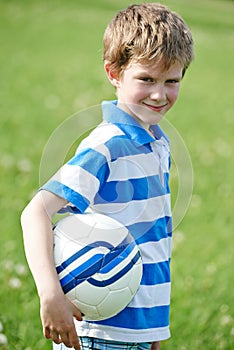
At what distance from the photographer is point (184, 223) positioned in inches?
238

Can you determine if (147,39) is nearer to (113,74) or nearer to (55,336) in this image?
(113,74)

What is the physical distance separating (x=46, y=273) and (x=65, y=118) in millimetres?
6571

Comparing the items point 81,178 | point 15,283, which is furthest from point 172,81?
point 15,283

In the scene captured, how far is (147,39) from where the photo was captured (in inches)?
105

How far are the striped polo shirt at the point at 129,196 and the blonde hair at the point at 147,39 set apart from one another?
0.65ft

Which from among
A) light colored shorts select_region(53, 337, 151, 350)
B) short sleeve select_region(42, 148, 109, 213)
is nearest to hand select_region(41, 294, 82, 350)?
light colored shorts select_region(53, 337, 151, 350)

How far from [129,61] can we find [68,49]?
41.8ft

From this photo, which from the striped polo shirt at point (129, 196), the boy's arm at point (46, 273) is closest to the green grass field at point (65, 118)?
the striped polo shirt at point (129, 196)

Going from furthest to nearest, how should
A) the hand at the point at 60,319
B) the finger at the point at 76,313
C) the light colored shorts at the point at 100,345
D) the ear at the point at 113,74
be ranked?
the ear at the point at 113,74 → the light colored shorts at the point at 100,345 → the finger at the point at 76,313 → the hand at the point at 60,319

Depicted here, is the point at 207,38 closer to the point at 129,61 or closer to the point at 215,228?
the point at 215,228

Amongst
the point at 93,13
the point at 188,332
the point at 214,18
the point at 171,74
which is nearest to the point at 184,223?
the point at 188,332

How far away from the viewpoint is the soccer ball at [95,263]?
2.44 m

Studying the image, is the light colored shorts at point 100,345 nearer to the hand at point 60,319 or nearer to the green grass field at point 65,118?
the hand at point 60,319

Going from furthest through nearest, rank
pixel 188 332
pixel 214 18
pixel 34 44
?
pixel 214 18 → pixel 34 44 → pixel 188 332
